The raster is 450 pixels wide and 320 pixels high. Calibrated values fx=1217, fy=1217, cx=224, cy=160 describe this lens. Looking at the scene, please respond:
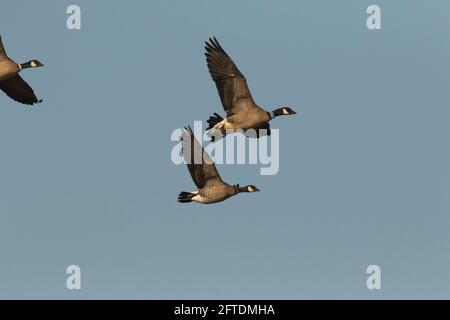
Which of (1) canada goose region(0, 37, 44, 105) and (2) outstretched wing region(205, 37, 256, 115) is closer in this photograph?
(2) outstretched wing region(205, 37, 256, 115)

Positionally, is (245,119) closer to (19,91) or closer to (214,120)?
(214,120)

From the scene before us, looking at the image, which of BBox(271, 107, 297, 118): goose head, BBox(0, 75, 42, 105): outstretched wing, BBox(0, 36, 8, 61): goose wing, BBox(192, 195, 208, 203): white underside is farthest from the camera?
BBox(0, 75, 42, 105): outstretched wing

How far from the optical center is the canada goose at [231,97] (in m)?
28.0

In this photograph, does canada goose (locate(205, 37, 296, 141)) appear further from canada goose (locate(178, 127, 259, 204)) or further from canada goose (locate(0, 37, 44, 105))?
canada goose (locate(0, 37, 44, 105))

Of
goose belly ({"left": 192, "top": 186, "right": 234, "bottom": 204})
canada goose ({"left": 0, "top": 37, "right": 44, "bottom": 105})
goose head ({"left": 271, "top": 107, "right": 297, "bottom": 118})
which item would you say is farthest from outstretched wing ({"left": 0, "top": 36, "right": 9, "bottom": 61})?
goose head ({"left": 271, "top": 107, "right": 297, "bottom": 118})

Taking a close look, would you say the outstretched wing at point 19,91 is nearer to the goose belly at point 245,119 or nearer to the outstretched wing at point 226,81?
the outstretched wing at point 226,81

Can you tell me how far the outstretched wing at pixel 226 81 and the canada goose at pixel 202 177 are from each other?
1.82m

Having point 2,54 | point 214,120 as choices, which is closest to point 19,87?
point 2,54

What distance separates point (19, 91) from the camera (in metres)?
31.0

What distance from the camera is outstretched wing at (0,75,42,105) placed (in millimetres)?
30812

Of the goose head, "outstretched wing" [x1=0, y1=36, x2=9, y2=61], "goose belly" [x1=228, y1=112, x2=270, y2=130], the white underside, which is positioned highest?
"outstretched wing" [x1=0, y1=36, x2=9, y2=61]

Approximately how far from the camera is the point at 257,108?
92.6ft

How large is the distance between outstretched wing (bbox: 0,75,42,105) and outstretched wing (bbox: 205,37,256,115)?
5400 mm
